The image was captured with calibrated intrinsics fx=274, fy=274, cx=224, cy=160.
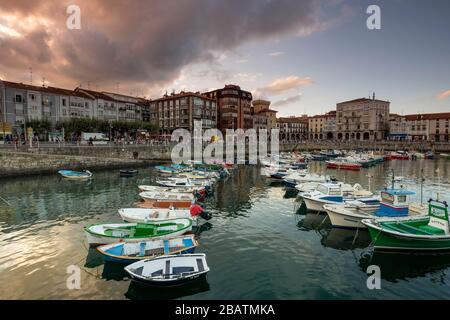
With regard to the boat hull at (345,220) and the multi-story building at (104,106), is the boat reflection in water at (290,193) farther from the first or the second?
the multi-story building at (104,106)

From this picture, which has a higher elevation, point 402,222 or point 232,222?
point 402,222

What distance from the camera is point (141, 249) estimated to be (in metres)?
15.9

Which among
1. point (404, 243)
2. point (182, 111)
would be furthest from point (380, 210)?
point (182, 111)

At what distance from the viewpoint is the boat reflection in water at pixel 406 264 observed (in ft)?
51.4

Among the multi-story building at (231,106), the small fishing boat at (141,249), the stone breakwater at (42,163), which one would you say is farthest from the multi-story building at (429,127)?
the small fishing boat at (141,249)

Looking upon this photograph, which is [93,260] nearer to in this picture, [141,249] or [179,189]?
[141,249]

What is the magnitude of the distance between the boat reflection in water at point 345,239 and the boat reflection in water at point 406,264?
1581 millimetres

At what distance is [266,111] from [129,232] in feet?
461

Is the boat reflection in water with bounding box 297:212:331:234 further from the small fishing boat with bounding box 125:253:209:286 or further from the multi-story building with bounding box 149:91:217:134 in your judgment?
the multi-story building with bounding box 149:91:217:134

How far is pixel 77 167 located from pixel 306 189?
156 feet

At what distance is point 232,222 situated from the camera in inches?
965

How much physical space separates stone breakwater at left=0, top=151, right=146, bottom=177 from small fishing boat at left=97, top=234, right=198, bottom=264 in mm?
44216
